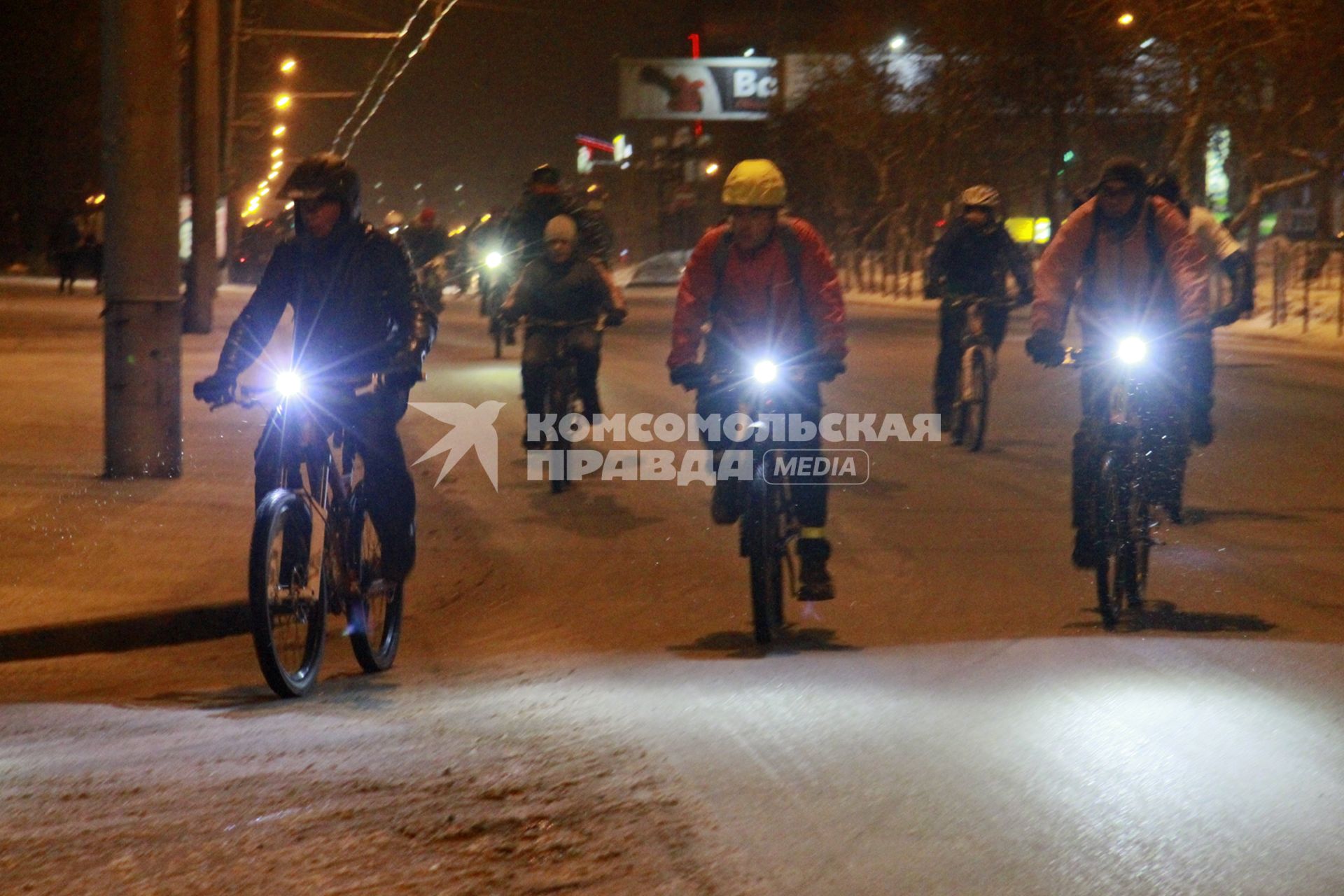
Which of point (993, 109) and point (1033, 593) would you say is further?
point (993, 109)

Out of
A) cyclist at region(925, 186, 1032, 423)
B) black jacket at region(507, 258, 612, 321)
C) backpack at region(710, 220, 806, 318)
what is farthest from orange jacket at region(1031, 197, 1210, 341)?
cyclist at region(925, 186, 1032, 423)

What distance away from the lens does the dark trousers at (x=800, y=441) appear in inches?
300

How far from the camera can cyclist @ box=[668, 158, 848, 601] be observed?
25.5 feet

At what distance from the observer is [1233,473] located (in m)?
12.8

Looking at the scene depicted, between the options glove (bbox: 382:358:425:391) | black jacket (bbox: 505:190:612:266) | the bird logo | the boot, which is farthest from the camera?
the bird logo

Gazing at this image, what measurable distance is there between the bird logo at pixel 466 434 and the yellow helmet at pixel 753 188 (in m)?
5.18

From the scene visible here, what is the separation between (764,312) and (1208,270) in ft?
A: 9.35

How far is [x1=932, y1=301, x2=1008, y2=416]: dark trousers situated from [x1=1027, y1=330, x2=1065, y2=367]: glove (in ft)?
20.0

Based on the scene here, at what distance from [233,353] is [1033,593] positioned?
152 inches

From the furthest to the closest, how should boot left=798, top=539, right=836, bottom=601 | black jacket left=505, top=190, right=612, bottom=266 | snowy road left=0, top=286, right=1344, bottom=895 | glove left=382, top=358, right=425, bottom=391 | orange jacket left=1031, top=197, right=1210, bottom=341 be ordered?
black jacket left=505, top=190, right=612, bottom=266 → orange jacket left=1031, top=197, right=1210, bottom=341 → boot left=798, top=539, right=836, bottom=601 → glove left=382, top=358, right=425, bottom=391 → snowy road left=0, top=286, right=1344, bottom=895

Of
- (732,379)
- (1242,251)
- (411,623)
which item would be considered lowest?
(411,623)

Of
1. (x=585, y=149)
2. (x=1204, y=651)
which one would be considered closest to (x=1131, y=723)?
(x=1204, y=651)

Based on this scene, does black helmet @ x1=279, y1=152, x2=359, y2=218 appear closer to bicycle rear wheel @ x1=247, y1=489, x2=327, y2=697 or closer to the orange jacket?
bicycle rear wheel @ x1=247, y1=489, x2=327, y2=697

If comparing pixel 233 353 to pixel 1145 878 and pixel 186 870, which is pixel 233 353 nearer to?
pixel 186 870
